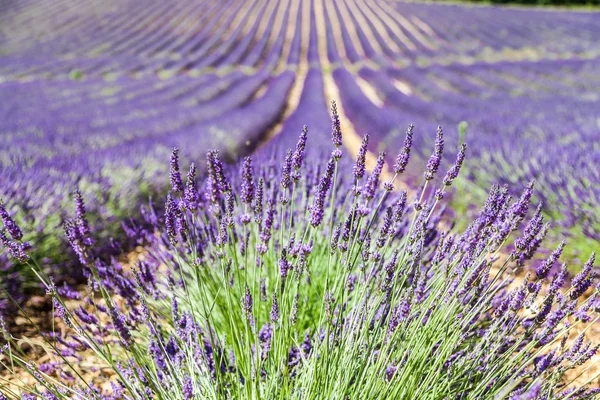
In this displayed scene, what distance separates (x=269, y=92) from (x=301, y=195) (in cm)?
1111

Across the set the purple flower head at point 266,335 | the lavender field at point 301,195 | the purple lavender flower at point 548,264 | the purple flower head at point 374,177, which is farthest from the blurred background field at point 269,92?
the purple flower head at point 374,177

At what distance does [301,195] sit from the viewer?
3.09 metres

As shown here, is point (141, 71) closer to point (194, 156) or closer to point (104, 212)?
point (194, 156)

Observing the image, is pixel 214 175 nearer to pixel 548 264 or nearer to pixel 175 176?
pixel 175 176

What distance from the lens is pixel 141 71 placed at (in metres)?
17.7

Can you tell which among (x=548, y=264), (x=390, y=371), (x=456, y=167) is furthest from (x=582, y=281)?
(x=390, y=371)

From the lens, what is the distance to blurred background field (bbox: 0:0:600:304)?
376 cm

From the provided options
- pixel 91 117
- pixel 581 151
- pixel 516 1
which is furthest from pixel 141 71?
pixel 516 1

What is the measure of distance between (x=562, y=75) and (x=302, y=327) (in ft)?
46.4

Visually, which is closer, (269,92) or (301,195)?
(301,195)

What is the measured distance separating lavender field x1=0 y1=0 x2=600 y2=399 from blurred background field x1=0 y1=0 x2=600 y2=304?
0.17 ft

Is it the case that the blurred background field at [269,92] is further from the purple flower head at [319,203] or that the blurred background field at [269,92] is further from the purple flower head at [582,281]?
the purple flower head at [319,203]

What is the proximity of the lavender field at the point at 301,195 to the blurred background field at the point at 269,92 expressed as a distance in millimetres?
52

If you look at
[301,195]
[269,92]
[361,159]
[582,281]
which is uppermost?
[361,159]
